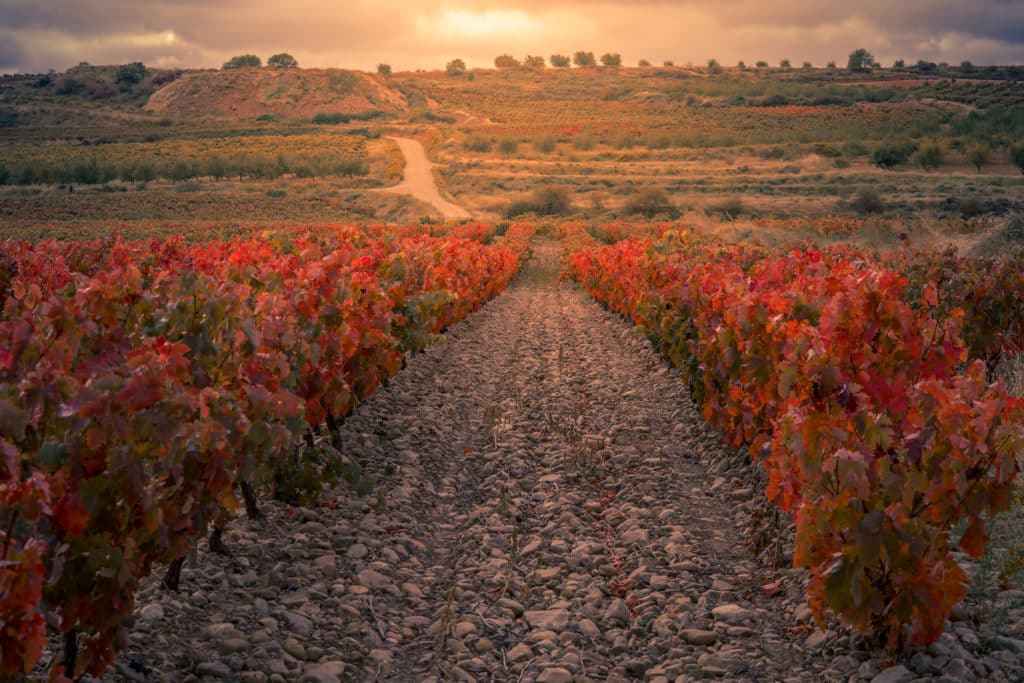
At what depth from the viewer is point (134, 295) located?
5.11 metres

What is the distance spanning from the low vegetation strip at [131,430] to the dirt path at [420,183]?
49547mm

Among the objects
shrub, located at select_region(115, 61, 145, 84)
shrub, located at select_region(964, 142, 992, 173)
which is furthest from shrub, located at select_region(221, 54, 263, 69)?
shrub, located at select_region(964, 142, 992, 173)

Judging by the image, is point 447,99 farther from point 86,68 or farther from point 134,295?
point 134,295

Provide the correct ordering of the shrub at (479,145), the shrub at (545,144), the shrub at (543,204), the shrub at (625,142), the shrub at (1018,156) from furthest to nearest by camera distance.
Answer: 1. the shrub at (479,145)
2. the shrub at (545,144)
3. the shrub at (625,142)
4. the shrub at (543,204)
5. the shrub at (1018,156)

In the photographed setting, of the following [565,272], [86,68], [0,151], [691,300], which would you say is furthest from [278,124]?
[691,300]

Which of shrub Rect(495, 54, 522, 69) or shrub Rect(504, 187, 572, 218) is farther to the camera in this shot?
shrub Rect(495, 54, 522, 69)

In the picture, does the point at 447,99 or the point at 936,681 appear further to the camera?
the point at 447,99

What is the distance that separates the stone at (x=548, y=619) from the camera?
13.6 feet

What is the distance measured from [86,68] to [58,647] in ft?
566

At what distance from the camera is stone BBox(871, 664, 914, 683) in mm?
3293

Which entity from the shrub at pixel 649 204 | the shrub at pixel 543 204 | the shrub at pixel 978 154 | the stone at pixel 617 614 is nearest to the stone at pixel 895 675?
the stone at pixel 617 614

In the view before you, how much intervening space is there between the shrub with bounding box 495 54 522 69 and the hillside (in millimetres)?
38178

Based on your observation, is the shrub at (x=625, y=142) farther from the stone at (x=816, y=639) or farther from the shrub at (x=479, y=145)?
the stone at (x=816, y=639)

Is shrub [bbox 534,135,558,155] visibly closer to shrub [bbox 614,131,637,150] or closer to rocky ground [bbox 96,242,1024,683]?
shrub [bbox 614,131,637,150]
